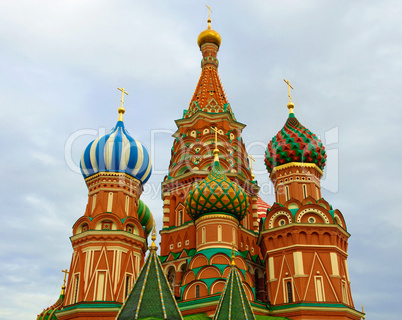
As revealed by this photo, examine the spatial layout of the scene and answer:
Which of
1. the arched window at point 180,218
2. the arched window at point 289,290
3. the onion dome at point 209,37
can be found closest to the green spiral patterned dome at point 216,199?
the arched window at point 180,218

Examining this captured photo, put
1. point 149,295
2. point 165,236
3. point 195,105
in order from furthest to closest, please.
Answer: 1. point 195,105
2. point 165,236
3. point 149,295

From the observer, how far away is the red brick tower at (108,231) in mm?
18516

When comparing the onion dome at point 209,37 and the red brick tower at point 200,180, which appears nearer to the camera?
the red brick tower at point 200,180

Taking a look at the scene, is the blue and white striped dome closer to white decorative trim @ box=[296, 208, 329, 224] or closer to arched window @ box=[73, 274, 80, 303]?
arched window @ box=[73, 274, 80, 303]

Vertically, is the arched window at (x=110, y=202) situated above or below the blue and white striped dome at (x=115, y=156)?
below

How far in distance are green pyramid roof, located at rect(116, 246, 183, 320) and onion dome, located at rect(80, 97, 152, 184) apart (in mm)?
8013

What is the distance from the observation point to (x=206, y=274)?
18156mm

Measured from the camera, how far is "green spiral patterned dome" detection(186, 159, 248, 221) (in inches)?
766

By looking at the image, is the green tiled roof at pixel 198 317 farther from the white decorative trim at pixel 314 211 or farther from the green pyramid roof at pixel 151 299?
the white decorative trim at pixel 314 211

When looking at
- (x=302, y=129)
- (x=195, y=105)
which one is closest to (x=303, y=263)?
(x=302, y=129)

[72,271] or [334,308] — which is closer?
[334,308]

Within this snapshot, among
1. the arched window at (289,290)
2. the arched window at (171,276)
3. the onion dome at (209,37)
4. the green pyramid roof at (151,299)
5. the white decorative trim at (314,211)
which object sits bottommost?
the green pyramid roof at (151,299)

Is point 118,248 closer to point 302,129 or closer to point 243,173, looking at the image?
point 243,173

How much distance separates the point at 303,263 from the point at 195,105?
11253 millimetres
